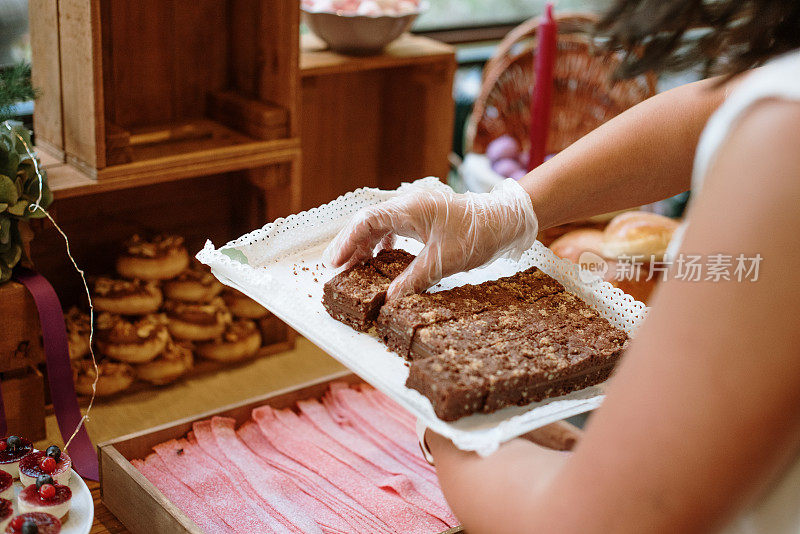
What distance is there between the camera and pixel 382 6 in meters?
1.89

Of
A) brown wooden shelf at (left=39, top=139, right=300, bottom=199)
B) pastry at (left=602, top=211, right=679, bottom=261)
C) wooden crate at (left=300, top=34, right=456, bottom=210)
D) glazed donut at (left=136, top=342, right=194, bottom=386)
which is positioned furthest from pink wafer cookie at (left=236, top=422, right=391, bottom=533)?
wooden crate at (left=300, top=34, right=456, bottom=210)

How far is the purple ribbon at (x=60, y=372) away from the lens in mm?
1364

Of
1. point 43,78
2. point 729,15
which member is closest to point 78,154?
point 43,78

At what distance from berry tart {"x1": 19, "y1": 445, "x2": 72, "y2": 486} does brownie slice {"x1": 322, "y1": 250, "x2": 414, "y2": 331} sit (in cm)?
40

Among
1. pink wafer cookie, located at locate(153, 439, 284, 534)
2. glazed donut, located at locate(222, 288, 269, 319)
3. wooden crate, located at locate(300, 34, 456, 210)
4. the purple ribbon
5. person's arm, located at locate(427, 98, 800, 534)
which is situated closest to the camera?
person's arm, located at locate(427, 98, 800, 534)

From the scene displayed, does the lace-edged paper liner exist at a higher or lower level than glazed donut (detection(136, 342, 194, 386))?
higher

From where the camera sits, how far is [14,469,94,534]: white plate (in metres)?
1.05

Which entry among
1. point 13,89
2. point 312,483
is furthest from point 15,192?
point 312,483

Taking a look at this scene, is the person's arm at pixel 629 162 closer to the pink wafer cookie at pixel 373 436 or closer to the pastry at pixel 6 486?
the pink wafer cookie at pixel 373 436

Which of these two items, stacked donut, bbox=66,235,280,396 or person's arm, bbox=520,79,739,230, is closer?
person's arm, bbox=520,79,739,230

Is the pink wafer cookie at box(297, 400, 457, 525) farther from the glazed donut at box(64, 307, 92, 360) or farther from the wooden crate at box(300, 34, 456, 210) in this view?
the wooden crate at box(300, 34, 456, 210)

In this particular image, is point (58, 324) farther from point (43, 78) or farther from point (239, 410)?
point (43, 78)

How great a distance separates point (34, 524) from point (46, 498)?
78mm

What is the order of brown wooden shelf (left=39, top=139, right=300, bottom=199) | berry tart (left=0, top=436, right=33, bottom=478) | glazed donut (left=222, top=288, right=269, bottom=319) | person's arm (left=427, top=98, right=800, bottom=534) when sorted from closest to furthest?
person's arm (left=427, top=98, right=800, bottom=534), berry tart (left=0, top=436, right=33, bottom=478), brown wooden shelf (left=39, top=139, right=300, bottom=199), glazed donut (left=222, top=288, right=269, bottom=319)
